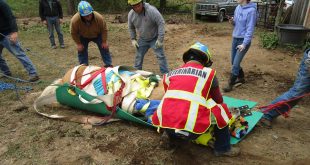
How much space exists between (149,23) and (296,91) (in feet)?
8.91

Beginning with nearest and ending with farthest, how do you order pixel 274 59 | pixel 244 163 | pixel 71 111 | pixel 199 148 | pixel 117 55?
pixel 244 163, pixel 199 148, pixel 71 111, pixel 274 59, pixel 117 55

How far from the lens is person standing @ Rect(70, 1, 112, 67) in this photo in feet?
16.1

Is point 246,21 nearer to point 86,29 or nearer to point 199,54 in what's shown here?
point 199,54

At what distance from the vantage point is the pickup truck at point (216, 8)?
13.4m

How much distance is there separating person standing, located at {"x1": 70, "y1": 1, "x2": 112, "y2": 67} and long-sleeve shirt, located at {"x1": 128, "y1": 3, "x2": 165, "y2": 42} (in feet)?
2.06

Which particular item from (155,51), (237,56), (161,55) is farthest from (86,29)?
(237,56)

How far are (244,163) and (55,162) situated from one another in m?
2.13

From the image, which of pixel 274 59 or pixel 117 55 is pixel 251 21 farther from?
pixel 117 55

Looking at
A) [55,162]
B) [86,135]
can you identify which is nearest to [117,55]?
[86,135]

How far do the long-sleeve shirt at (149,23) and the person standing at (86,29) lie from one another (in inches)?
24.8

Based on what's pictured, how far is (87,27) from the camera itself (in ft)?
17.3

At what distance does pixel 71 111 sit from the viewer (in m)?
4.34

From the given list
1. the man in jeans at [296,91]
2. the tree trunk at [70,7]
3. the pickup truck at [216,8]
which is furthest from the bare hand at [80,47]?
the tree trunk at [70,7]

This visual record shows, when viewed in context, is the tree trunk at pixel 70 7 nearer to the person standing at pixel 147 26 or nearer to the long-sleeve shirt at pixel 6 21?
the long-sleeve shirt at pixel 6 21
